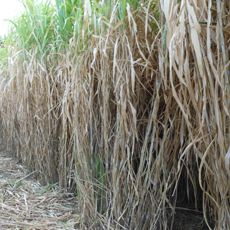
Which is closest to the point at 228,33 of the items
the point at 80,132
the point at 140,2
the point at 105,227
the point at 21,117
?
the point at 140,2

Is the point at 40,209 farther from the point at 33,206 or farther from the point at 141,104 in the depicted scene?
the point at 141,104

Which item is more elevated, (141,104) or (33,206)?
(141,104)

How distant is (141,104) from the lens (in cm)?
92

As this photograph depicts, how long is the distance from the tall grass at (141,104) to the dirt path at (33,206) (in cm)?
11

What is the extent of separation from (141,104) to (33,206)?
0.88 m

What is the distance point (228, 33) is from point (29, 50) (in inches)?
54.4

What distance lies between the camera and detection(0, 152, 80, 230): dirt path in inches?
43.9

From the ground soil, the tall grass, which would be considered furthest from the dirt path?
the tall grass

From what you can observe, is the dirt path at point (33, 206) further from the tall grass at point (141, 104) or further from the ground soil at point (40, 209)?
the tall grass at point (141, 104)

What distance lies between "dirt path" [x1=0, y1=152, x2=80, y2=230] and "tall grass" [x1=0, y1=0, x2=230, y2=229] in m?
0.11

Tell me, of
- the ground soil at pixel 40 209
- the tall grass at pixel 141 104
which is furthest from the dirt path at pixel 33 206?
the tall grass at pixel 141 104

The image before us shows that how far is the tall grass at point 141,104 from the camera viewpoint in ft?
1.85

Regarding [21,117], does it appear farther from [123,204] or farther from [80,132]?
[123,204]

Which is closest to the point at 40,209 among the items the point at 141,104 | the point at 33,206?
the point at 33,206
